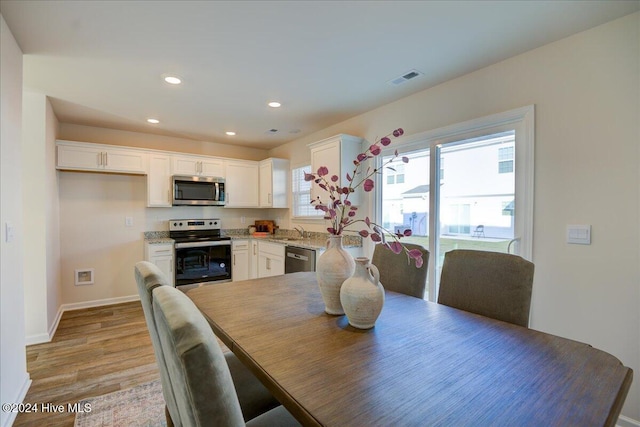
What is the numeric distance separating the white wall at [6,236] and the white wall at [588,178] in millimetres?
3296

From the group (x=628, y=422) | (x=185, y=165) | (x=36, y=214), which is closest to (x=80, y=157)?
(x=36, y=214)

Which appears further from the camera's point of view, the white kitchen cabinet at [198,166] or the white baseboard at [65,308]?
the white kitchen cabinet at [198,166]

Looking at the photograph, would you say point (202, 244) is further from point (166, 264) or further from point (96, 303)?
point (96, 303)

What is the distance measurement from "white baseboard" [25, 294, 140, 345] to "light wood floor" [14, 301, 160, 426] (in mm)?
55

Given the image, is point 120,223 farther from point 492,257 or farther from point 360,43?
point 492,257

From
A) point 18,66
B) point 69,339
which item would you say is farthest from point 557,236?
point 69,339

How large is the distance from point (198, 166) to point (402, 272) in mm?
3627

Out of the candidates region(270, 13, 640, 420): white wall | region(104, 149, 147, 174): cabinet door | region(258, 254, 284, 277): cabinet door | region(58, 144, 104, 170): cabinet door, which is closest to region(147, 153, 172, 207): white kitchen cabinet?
region(104, 149, 147, 174): cabinet door

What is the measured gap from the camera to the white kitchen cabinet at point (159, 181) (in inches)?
160

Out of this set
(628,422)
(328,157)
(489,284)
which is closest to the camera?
(489,284)

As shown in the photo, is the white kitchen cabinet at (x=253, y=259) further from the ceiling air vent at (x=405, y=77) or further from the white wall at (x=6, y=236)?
the ceiling air vent at (x=405, y=77)

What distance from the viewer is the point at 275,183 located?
4680 millimetres

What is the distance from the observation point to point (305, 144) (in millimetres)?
4410

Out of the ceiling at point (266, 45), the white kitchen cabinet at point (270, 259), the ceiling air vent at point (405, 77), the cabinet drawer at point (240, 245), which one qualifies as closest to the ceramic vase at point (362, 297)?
the ceiling at point (266, 45)
